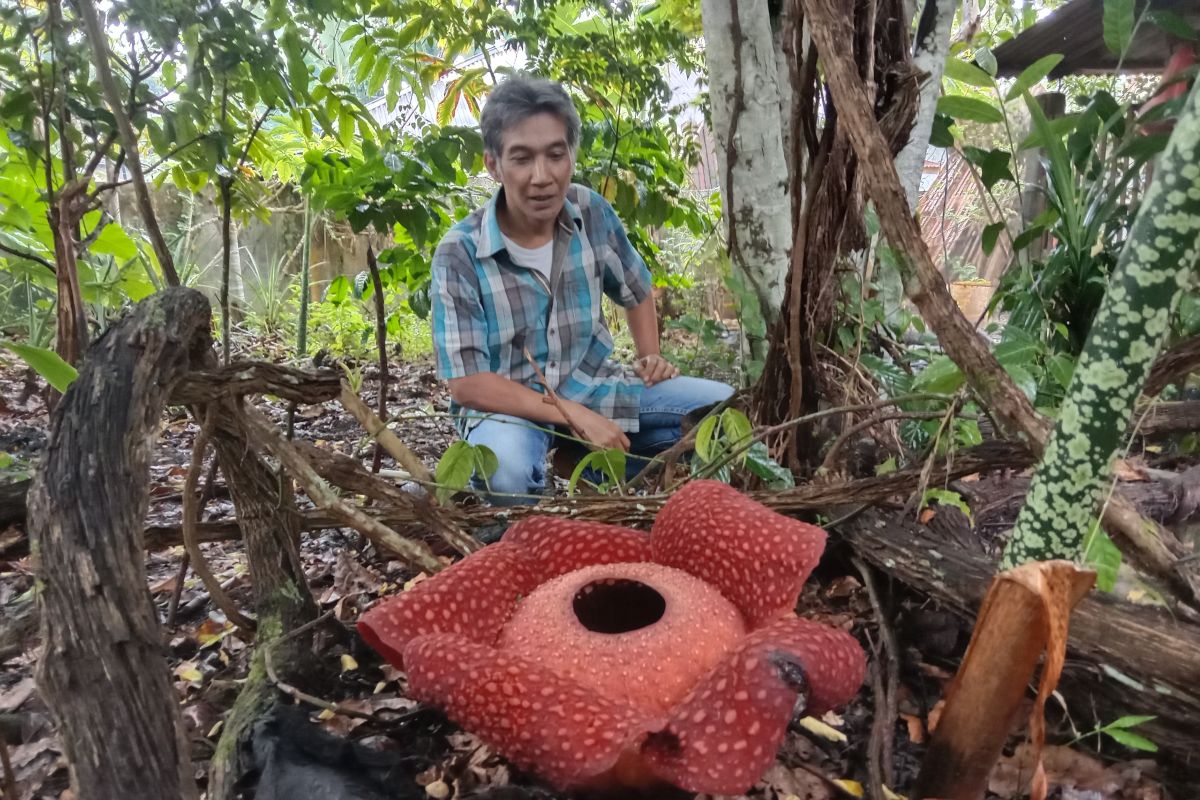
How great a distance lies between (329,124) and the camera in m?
2.20

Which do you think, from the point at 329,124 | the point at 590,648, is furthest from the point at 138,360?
the point at 329,124

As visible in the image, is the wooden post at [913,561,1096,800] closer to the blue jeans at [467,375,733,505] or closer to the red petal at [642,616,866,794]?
the red petal at [642,616,866,794]

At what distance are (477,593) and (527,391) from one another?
1560 millimetres

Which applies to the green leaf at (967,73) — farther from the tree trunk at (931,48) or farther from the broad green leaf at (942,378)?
the broad green leaf at (942,378)

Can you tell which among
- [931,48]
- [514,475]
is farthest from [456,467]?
[931,48]

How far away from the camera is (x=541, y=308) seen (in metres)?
2.64

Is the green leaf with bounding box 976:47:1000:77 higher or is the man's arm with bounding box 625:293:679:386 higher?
the green leaf with bounding box 976:47:1000:77

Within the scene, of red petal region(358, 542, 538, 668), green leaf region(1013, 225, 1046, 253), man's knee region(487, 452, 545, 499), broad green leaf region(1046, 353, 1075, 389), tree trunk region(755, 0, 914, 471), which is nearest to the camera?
red petal region(358, 542, 538, 668)

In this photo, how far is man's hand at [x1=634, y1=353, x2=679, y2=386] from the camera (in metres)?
2.77

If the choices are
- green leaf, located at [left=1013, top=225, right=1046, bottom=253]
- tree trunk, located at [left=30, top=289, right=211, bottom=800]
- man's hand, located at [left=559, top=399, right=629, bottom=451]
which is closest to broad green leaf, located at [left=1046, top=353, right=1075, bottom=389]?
green leaf, located at [left=1013, top=225, right=1046, bottom=253]

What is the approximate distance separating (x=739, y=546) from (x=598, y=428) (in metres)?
1.46

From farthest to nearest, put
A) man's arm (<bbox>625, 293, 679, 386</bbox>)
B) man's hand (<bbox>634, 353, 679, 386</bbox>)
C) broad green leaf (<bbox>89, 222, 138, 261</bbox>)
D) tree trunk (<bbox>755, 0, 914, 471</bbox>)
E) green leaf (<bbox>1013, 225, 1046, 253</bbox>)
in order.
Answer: man's arm (<bbox>625, 293, 679, 386</bbox>) → man's hand (<bbox>634, 353, 679, 386</bbox>) → broad green leaf (<bbox>89, 222, 138, 261</bbox>) → green leaf (<bbox>1013, 225, 1046, 253</bbox>) → tree trunk (<bbox>755, 0, 914, 471</bbox>)

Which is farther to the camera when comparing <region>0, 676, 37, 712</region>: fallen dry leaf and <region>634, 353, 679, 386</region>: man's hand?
<region>634, 353, 679, 386</region>: man's hand

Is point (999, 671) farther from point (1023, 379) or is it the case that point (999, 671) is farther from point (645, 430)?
point (645, 430)
